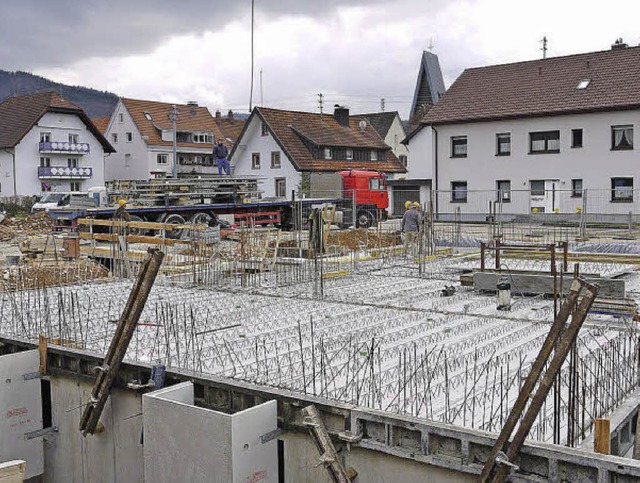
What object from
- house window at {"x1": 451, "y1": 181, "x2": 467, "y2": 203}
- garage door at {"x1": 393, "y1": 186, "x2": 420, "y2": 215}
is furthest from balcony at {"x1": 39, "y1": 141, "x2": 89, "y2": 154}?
house window at {"x1": 451, "y1": 181, "x2": 467, "y2": 203}

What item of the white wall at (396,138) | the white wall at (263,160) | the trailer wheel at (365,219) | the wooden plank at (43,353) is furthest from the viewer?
the white wall at (396,138)

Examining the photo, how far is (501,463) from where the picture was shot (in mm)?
5531

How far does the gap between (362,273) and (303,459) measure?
913 cm

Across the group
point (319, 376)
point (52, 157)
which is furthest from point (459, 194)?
point (319, 376)

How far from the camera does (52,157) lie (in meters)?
49.9

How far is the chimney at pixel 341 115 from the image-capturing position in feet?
172

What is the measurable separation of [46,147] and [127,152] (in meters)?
10.6

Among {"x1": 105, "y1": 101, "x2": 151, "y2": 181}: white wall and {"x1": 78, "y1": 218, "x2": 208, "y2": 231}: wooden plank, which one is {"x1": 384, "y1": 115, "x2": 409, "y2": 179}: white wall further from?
{"x1": 78, "y1": 218, "x2": 208, "y2": 231}: wooden plank

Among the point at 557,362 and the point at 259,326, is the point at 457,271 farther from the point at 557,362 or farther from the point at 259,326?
the point at 557,362

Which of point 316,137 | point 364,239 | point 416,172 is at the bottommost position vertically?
point 364,239

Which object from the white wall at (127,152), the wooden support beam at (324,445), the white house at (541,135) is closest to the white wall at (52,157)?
the white wall at (127,152)

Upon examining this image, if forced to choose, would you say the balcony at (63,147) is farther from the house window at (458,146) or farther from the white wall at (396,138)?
the white wall at (396,138)

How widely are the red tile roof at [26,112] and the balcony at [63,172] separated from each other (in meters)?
2.53

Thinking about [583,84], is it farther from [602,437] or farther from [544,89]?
[602,437]
